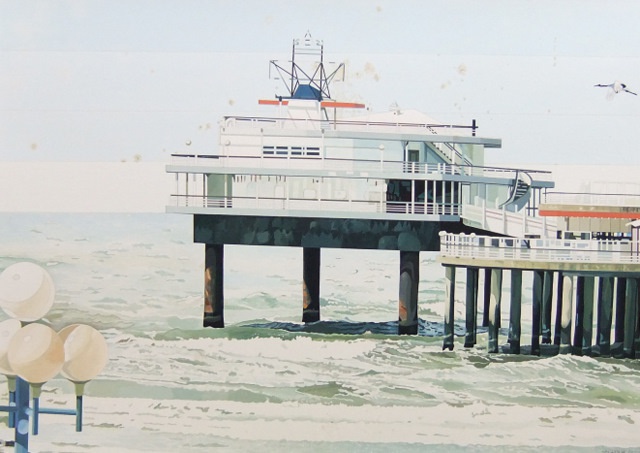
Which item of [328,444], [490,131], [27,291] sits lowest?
[328,444]

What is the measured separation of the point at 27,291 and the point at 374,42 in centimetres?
309

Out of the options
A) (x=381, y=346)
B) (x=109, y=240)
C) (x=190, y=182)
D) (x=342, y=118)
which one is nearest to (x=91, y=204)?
(x=109, y=240)

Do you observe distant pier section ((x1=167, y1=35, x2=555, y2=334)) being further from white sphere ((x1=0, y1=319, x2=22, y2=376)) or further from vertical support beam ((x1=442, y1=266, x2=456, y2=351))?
white sphere ((x1=0, y1=319, x2=22, y2=376))

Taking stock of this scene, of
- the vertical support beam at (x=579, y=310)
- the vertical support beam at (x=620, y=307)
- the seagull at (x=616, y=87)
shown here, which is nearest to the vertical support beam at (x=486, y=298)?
the vertical support beam at (x=579, y=310)

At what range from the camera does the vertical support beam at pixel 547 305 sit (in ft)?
15.8

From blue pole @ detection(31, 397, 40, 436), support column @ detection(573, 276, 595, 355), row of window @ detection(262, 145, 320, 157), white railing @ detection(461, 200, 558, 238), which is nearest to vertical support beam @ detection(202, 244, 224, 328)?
row of window @ detection(262, 145, 320, 157)

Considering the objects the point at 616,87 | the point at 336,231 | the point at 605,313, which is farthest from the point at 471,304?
the point at 616,87

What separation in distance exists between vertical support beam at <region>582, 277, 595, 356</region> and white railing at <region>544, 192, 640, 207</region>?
0.55 metres

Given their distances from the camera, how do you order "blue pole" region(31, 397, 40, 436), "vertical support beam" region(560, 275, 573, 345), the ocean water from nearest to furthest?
"blue pole" region(31, 397, 40, 436), the ocean water, "vertical support beam" region(560, 275, 573, 345)

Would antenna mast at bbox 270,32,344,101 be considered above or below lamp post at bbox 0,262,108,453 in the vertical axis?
above

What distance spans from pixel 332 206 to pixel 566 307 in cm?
169

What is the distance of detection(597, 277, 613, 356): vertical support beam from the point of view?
15.7 feet

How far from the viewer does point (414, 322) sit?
481cm

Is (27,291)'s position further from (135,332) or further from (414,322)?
(414,322)
